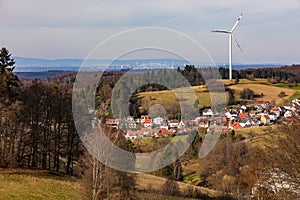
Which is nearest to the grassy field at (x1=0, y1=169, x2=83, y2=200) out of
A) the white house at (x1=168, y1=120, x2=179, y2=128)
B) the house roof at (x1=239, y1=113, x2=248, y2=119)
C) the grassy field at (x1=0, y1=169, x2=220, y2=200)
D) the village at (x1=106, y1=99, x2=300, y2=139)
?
the grassy field at (x1=0, y1=169, x2=220, y2=200)

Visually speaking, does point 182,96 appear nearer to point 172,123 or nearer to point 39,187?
point 172,123

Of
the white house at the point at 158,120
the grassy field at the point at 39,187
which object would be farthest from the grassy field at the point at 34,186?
the white house at the point at 158,120

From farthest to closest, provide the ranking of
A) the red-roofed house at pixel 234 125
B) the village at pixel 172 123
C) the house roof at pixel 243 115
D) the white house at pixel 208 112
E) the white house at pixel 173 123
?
the house roof at pixel 243 115, the red-roofed house at pixel 234 125, the white house at pixel 208 112, the white house at pixel 173 123, the village at pixel 172 123

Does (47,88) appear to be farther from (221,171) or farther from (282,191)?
(282,191)

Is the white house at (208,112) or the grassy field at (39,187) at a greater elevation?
the white house at (208,112)

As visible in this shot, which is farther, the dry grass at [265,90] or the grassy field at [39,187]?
the dry grass at [265,90]

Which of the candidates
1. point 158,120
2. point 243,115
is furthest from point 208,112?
point 243,115

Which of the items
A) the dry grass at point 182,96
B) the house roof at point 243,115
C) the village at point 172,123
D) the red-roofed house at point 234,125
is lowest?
the red-roofed house at point 234,125

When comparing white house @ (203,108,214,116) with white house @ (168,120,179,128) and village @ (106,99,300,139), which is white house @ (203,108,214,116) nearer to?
village @ (106,99,300,139)

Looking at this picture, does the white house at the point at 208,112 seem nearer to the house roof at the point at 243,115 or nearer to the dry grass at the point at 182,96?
the dry grass at the point at 182,96
